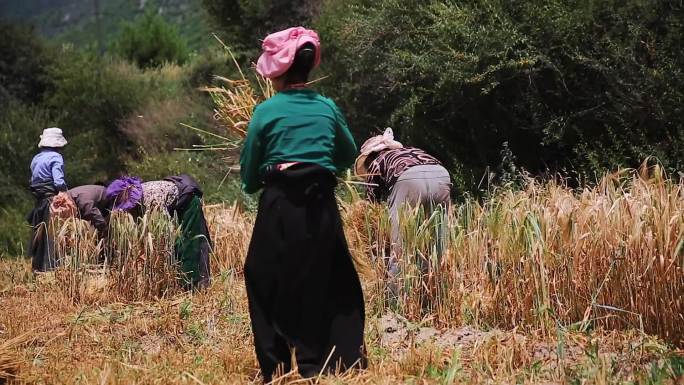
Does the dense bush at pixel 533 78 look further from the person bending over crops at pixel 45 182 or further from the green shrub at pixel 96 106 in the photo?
the green shrub at pixel 96 106

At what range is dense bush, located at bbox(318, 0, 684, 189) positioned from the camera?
8.77 metres

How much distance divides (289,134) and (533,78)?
19.8 feet

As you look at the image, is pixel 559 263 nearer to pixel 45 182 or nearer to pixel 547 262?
pixel 547 262

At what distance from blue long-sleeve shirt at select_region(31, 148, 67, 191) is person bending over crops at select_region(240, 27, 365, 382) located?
5.22m

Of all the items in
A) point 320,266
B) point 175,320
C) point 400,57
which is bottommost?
point 175,320

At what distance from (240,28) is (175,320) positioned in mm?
12251

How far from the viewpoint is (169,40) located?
3375cm

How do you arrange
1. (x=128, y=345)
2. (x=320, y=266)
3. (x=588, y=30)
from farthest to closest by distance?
(x=588, y=30) < (x=128, y=345) < (x=320, y=266)

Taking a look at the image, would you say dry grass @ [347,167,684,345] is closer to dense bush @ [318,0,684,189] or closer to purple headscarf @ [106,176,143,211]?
dense bush @ [318,0,684,189]

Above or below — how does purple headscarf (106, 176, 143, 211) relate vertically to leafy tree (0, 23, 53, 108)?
below

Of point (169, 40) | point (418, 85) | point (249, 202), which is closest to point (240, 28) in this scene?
point (418, 85)

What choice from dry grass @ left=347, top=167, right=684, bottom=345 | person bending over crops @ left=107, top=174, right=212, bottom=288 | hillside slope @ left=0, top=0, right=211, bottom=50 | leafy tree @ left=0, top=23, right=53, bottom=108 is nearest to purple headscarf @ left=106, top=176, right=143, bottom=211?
person bending over crops @ left=107, top=174, right=212, bottom=288

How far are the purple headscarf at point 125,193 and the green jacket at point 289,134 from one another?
10.2 feet

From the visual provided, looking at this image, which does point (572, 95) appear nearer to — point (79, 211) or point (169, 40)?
point (79, 211)
